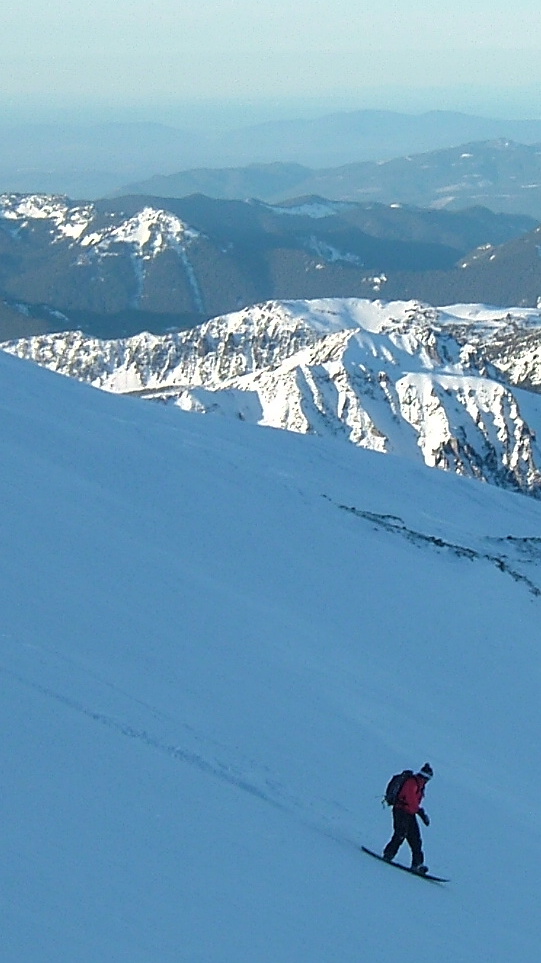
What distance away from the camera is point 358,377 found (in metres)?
116

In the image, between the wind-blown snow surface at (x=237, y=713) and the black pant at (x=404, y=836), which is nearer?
the wind-blown snow surface at (x=237, y=713)

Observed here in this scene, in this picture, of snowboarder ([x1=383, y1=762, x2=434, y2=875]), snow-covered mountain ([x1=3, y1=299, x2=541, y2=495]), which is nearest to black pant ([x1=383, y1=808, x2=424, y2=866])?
snowboarder ([x1=383, y1=762, x2=434, y2=875])

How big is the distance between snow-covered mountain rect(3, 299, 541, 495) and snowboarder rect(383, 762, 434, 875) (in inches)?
3356

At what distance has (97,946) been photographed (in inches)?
355

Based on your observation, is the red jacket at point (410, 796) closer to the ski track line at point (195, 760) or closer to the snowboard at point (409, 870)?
the snowboard at point (409, 870)

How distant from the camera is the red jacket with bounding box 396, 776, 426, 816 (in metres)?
13.8

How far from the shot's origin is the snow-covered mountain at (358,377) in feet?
349

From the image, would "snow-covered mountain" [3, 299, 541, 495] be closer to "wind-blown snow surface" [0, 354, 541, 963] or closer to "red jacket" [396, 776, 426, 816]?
"wind-blown snow surface" [0, 354, 541, 963]

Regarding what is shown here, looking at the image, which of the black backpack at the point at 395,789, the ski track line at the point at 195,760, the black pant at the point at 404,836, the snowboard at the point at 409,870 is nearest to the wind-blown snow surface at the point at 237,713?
the ski track line at the point at 195,760

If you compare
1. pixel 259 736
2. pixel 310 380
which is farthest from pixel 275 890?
pixel 310 380

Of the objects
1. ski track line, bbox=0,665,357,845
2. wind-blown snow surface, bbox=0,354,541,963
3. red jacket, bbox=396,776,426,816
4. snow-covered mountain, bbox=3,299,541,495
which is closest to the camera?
wind-blown snow surface, bbox=0,354,541,963

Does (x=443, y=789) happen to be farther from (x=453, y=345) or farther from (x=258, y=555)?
(x=453, y=345)

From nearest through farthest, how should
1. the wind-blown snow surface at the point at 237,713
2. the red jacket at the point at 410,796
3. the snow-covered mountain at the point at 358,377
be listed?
1. the wind-blown snow surface at the point at 237,713
2. the red jacket at the point at 410,796
3. the snow-covered mountain at the point at 358,377

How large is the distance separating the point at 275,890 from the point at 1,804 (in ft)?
10.3
